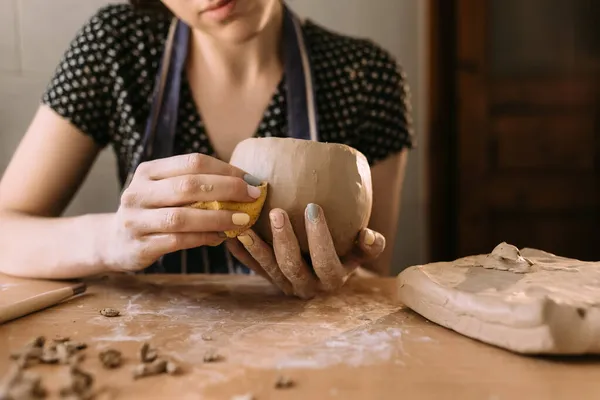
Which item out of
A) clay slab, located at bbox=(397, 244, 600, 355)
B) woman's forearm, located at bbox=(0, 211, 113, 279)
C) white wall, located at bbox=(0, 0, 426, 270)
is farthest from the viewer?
white wall, located at bbox=(0, 0, 426, 270)

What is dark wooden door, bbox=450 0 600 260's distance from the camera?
5.77 ft

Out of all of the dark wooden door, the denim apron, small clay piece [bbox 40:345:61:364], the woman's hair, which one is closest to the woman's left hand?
small clay piece [bbox 40:345:61:364]

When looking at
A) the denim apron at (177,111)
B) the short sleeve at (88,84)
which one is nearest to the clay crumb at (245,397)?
the denim apron at (177,111)

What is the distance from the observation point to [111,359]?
46 cm

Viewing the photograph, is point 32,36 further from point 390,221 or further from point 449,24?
point 449,24

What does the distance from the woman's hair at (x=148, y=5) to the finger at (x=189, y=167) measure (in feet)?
1.95

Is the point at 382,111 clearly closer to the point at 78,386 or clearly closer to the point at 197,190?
the point at 197,190

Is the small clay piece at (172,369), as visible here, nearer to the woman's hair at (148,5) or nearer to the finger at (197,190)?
the finger at (197,190)

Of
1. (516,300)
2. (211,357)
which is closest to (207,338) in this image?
(211,357)

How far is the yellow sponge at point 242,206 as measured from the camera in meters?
0.57

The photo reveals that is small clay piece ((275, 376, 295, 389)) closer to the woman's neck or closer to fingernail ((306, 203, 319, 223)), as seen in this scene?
fingernail ((306, 203, 319, 223))

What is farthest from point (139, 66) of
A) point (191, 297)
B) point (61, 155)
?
point (191, 297)

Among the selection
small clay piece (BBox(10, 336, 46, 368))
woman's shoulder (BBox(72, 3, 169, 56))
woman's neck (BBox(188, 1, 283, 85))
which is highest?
woman's shoulder (BBox(72, 3, 169, 56))

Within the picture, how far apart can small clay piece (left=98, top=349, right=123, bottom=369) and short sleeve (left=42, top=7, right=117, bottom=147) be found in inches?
22.3
